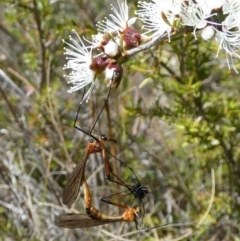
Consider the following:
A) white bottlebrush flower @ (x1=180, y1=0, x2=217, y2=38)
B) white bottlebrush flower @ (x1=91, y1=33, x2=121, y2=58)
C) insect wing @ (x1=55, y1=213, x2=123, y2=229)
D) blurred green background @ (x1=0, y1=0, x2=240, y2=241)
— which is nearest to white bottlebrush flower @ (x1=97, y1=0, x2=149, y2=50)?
white bottlebrush flower @ (x1=91, y1=33, x2=121, y2=58)

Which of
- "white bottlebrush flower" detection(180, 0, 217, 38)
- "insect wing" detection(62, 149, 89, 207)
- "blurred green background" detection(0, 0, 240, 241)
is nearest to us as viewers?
"white bottlebrush flower" detection(180, 0, 217, 38)

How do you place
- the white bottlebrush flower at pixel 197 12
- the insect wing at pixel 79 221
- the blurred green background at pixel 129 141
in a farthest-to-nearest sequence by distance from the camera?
the blurred green background at pixel 129 141, the insect wing at pixel 79 221, the white bottlebrush flower at pixel 197 12

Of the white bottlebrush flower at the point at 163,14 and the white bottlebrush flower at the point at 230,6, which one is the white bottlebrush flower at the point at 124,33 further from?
the white bottlebrush flower at the point at 230,6

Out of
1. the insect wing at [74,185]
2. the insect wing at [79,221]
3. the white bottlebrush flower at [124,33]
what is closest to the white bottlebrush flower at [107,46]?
the white bottlebrush flower at [124,33]

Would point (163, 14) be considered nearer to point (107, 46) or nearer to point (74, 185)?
point (107, 46)

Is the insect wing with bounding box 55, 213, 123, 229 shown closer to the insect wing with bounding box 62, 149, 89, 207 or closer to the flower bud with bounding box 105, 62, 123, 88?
the insect wing with bounding box 62, 149, 89, 207

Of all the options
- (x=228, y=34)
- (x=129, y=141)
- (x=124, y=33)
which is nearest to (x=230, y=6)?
(x=228, y=34)

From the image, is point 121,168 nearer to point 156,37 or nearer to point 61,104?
point 61,104

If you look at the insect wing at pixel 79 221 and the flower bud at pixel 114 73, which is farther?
the insect wing at pixel 79 221
